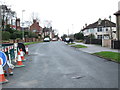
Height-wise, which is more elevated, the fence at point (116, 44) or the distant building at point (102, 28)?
the distant building at point (102, 28)

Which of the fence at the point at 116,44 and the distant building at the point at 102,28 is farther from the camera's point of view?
the distant building at the point at 102,28

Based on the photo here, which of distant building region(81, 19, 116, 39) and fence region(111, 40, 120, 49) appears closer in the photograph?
fence region(111, 40, 120, 49)

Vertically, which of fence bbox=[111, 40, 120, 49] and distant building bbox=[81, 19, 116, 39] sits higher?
distant building bbox=[81, 19, 116, 39]

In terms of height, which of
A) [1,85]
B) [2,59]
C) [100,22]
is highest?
[100,22]

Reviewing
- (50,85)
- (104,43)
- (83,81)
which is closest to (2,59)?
(50,85)

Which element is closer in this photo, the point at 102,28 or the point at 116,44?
the point at 116,44

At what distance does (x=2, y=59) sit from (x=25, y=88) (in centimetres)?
221

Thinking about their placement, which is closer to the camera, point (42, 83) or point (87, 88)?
point (87, 88)

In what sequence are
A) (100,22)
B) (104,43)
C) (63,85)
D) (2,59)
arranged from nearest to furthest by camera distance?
(63,85) → (2,59) → (104,43) → (100,22)

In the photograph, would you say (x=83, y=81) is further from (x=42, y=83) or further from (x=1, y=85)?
(x=1, y=85)

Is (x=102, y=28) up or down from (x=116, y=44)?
up

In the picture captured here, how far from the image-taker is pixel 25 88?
609 centimetres

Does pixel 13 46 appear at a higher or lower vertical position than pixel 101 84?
higher

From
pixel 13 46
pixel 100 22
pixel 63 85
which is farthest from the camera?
pixel 100 22
